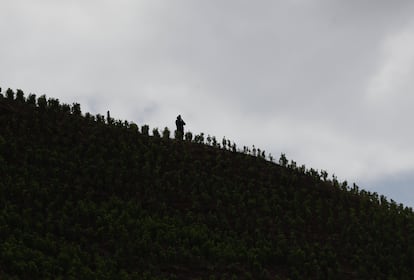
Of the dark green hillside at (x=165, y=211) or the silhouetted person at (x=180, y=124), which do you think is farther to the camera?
the silhouetted person at (x=180, y=124)

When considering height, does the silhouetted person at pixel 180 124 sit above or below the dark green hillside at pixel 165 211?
above

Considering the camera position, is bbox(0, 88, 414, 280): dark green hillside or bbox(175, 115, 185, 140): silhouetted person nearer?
bbox(0, 88, 414, 280): dark green hillside

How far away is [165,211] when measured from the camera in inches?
963

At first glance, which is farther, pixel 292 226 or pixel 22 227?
pixel 292 226

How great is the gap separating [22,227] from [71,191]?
373 centimetres

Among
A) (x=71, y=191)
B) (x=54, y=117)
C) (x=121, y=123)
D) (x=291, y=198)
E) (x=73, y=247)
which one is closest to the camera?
(x=73, y=247)

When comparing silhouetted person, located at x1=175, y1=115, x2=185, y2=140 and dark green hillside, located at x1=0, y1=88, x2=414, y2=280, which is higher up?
silhouetted person, located at x1=175, y1=115, x2=185, y2=140

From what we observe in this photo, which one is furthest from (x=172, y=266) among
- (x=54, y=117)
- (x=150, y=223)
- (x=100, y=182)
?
(x=54, y=117)

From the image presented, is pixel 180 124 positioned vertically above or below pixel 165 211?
above

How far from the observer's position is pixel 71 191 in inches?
952

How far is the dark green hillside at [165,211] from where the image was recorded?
66.8 feet

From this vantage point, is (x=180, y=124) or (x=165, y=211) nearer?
(x=165, y=211)

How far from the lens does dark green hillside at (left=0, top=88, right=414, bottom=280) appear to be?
20.4 m

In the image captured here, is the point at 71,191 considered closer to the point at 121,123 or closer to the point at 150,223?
the point at 150,223
